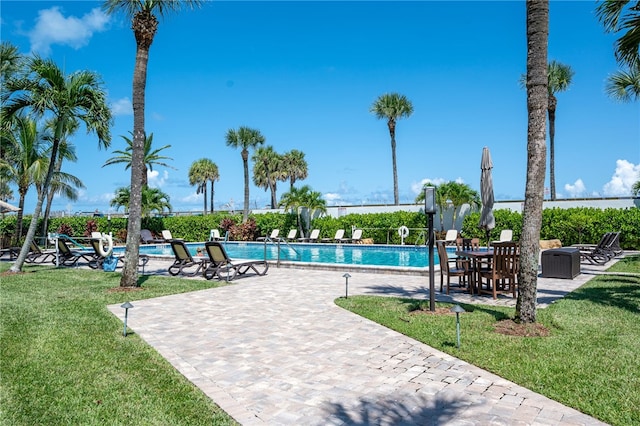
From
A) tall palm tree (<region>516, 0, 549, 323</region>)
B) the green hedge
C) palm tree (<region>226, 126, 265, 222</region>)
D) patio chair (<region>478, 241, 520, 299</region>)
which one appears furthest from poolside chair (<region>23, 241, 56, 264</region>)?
palm tree (<region>226, 126, 265, 222</region>)

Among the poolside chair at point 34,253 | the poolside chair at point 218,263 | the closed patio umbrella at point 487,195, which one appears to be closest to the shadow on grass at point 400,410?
the closed patio umbrella at point 487,195

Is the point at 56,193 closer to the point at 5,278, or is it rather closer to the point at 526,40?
the point at 5,278

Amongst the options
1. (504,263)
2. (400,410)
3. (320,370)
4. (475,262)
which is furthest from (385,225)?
(400,410)

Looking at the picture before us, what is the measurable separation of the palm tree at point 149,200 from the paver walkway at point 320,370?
24.1 meters

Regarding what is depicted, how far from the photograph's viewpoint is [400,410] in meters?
4.01

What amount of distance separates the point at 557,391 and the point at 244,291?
302 inches

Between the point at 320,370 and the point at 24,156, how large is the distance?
2087 centimetres

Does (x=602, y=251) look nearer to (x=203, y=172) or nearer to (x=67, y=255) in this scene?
(x=67, y=255)

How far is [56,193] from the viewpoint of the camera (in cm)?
3134

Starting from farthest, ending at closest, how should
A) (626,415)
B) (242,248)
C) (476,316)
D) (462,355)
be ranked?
(242,248) < (476,316) < (462,355) < (626,415)

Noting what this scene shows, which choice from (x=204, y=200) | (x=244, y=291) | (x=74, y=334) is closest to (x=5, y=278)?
(x=244, y=291)

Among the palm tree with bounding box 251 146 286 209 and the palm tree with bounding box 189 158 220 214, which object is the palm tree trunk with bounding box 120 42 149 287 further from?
the palm tree with bounding box 189 158 220 214

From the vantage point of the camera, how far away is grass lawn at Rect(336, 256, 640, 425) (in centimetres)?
426

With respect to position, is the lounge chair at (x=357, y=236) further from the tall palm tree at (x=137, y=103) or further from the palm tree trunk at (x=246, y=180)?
the tall palm tree at (x=137, y=103)
